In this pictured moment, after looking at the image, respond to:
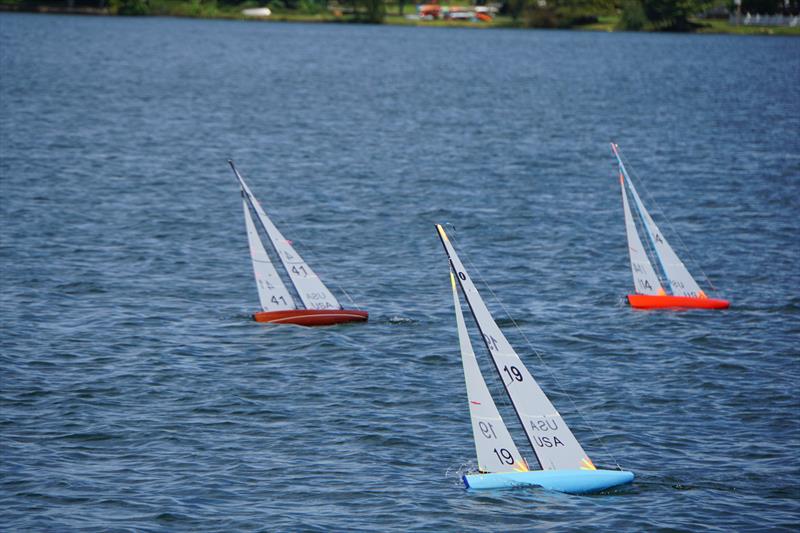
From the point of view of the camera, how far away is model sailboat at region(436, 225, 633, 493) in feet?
97.7

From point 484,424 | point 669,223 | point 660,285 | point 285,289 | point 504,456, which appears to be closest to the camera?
point 484,424

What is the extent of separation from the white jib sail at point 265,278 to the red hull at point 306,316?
37 cm

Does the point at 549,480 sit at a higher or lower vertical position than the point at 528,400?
lower

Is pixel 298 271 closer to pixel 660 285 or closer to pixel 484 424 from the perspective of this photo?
pixel 660 285

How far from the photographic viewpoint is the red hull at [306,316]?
47.3m

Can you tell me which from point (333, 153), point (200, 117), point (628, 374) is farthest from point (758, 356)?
point (200, 117)

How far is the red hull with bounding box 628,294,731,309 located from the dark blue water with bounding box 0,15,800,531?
66cm

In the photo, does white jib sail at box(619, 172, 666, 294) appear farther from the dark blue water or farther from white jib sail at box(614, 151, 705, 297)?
the dark blue water

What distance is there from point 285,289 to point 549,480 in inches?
720

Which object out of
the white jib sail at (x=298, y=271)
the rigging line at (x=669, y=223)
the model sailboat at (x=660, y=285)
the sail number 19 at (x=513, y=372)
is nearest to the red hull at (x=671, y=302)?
the model sailboat at (x=660, y=285)

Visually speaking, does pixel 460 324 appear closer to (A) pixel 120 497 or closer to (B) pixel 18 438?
(A) pixel 120 497

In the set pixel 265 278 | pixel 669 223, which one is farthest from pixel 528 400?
pixel 669 223

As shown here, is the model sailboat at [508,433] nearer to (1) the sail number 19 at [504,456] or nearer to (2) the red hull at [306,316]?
(1) the sail number 19 at [504,456]

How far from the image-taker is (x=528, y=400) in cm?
3059
